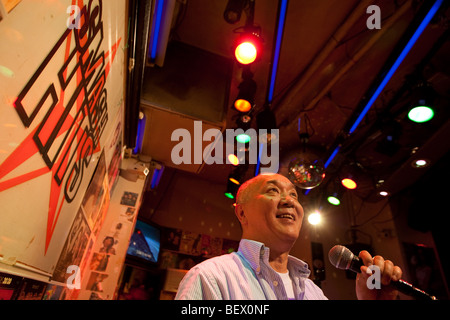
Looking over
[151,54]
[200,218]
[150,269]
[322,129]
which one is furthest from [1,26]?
[200,218]

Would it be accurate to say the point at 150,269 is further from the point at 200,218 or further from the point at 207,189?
the point at 207,189

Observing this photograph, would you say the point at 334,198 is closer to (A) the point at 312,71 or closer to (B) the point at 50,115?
(A) the point at 312,71

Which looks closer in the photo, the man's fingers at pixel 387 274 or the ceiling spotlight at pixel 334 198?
the man's fingers at pixel 387 274

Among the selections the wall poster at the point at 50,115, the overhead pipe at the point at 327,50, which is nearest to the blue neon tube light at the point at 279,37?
the overhead pipe at the point at 327,50

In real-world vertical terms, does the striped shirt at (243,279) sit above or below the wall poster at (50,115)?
below

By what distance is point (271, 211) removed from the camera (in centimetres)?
159

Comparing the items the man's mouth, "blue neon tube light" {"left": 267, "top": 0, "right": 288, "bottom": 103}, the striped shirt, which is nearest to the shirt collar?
the striped shirt

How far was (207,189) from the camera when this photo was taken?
21.9 feet

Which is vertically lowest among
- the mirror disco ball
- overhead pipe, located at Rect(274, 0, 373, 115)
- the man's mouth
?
the man's mouth

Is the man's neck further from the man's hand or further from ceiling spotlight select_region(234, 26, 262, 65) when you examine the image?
ceiling spotlight select_region(234, 26, 262, 65)

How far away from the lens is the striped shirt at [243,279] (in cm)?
110

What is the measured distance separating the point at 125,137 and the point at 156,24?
1305mm

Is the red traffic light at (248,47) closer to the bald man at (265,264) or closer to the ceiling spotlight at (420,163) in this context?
the bald man at (265,264)

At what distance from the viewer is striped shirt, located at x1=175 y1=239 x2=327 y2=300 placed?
1.10 metres
